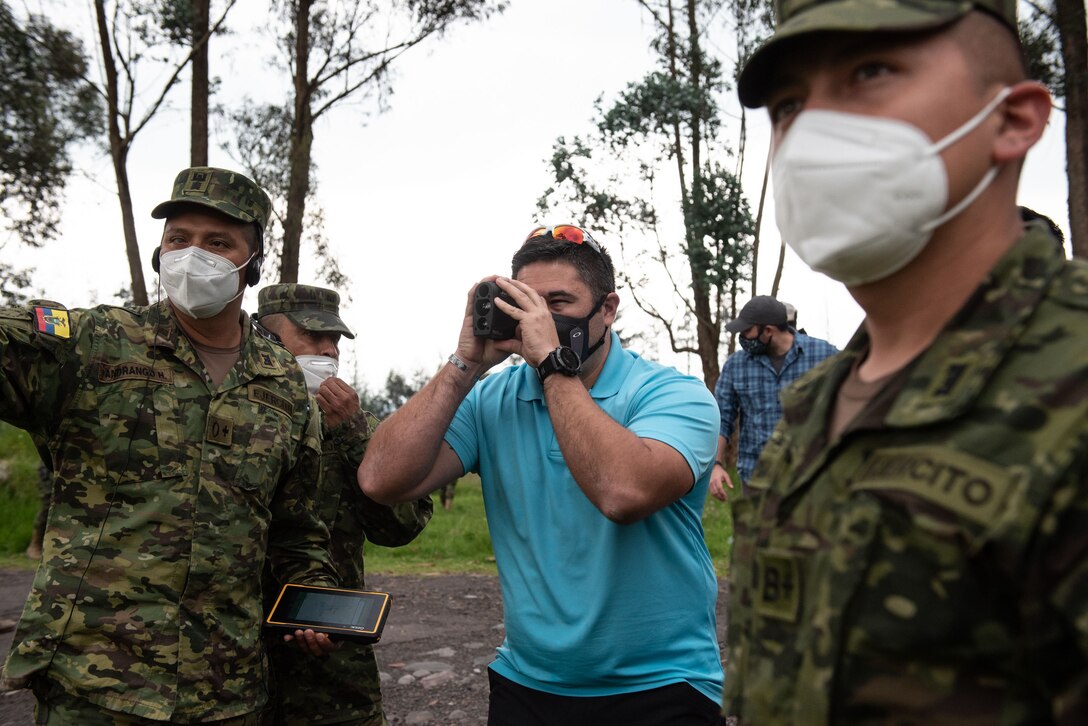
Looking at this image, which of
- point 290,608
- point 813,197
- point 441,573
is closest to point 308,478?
point 290,608

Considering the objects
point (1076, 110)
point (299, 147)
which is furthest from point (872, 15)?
point (299, 147)

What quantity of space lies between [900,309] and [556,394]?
1264 mm

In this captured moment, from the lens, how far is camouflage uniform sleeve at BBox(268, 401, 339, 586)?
3139mm

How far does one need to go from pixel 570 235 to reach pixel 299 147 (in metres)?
11.6

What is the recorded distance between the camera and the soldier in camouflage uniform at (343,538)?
340 cm

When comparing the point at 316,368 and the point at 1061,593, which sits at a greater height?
the point at 316,368

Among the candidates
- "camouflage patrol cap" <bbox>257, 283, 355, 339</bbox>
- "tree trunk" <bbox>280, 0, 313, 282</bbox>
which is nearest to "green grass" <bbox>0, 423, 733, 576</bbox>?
"tree trunk" <bbox>280, 0, 313, 282</bbox>

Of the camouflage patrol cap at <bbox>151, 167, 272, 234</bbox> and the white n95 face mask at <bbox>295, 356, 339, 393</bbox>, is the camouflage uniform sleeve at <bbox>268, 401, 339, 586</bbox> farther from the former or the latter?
the white n95 face mask at <bbox>295, 356, 339, 393</bbox>

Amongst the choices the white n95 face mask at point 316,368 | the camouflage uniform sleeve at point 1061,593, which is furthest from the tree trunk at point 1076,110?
the camouflage uniform sleeve at point 1061,593

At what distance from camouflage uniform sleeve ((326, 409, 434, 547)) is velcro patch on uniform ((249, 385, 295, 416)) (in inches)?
18.9

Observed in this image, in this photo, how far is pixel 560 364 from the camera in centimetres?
251

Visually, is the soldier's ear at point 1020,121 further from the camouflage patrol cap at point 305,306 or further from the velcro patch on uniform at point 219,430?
the camouflage patrol cap at point 305,306

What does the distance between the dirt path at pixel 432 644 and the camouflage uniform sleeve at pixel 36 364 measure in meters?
2.49

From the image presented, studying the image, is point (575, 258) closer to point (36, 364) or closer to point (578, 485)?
point (578, 485)
